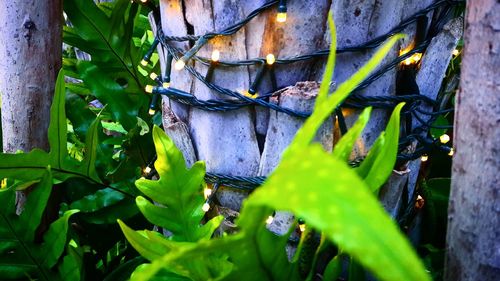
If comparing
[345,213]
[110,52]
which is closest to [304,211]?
[345,213]

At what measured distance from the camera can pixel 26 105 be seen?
3.10 ft

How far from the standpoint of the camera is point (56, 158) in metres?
0.90

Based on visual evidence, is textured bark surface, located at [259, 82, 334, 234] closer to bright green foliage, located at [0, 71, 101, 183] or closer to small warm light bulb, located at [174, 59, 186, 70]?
small warm light bulb, located at [174, 59, 186, 70]

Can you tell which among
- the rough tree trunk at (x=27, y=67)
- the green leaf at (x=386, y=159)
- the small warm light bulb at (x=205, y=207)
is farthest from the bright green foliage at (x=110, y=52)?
the green leaf at (x=386, y=159)

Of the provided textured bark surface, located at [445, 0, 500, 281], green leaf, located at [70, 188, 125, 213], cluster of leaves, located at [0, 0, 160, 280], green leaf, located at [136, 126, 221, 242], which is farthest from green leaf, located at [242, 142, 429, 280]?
green leaf, located at [70, 188, 125, 213]

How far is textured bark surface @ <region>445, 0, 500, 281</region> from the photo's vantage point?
0.57 metres

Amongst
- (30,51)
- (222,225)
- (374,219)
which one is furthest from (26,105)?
(374,219)

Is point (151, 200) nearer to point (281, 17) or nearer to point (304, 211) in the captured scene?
point (281, 17)

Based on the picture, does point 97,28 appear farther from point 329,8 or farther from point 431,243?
point 431,243

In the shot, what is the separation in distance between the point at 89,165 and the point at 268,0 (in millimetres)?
430

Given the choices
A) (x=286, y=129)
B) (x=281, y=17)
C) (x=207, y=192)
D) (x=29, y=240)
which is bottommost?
(x=29, y=240)

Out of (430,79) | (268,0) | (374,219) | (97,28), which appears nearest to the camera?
(374,219)

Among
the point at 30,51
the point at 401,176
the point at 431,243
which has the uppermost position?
the point at 30,51

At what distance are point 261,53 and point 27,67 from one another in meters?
0.43
